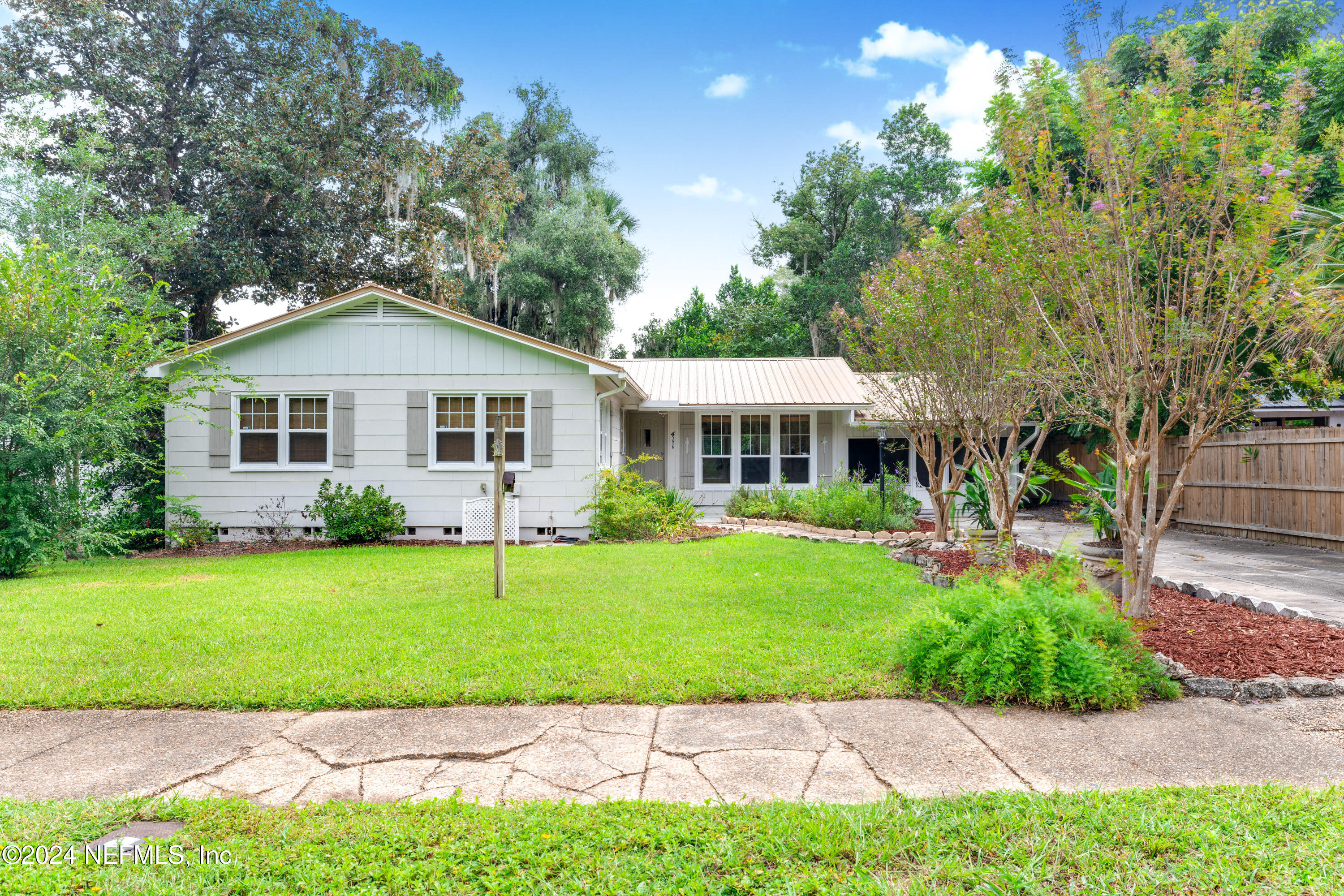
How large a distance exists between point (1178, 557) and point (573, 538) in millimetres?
8685

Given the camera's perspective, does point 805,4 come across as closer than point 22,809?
No

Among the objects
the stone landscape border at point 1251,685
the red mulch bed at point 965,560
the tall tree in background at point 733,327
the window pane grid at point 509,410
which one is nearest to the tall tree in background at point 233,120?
the window pane grid at point 509,410

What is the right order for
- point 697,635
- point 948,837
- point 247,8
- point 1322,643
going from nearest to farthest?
point 948,837
point 1322,643
point 697,635
point 247,8

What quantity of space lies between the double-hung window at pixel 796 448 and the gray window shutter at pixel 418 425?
7589 mm

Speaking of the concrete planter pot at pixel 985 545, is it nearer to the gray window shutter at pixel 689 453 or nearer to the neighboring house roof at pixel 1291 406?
the gray window shutter at pixel 689 453

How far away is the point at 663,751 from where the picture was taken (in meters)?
3.20

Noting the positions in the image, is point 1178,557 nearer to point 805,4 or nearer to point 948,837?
point 948,837

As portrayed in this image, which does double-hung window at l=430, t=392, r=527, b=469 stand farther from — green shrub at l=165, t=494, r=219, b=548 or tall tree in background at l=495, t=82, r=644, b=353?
tall tree in background at l=495, t=82, r=644, b=353

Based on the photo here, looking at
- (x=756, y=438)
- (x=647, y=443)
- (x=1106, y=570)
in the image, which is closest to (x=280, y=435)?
(x=647, y=443)

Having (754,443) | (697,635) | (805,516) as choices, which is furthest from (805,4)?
(697,635)

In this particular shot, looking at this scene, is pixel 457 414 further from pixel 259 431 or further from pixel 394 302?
pixel 259 431

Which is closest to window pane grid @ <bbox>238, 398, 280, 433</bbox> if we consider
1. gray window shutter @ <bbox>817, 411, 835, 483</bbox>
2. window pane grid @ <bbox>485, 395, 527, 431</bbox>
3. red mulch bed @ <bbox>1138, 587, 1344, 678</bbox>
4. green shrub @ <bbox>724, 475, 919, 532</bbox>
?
window pane grid @ <bbox>485, 395, 527, 431</bbox>

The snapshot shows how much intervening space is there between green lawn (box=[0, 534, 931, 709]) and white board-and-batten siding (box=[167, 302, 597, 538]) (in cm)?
263

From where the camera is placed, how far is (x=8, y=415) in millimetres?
8234
